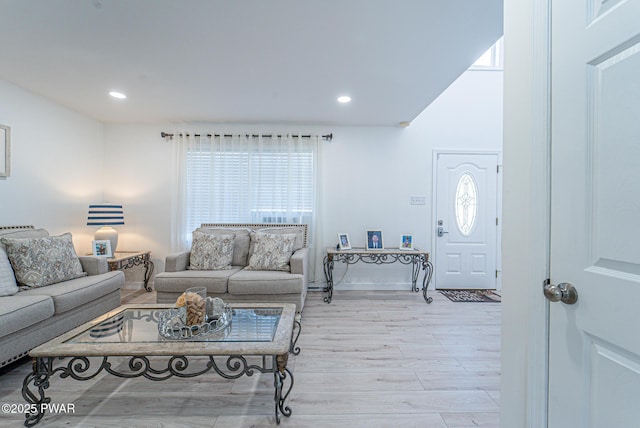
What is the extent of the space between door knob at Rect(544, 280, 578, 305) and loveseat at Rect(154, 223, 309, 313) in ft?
7.42

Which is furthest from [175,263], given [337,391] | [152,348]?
[337,391]

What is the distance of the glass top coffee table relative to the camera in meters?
1.51

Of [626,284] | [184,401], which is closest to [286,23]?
[626,284]

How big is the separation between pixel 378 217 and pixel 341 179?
774mm

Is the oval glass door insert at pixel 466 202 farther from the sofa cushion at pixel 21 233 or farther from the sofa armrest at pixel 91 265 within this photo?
the sofa cushion at pixel 21 233

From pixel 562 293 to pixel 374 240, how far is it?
3102 mm

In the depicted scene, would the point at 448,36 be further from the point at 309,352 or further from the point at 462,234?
the point at 462,234

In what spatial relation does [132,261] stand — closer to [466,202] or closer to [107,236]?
[107,236]

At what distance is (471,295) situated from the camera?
3908 mm

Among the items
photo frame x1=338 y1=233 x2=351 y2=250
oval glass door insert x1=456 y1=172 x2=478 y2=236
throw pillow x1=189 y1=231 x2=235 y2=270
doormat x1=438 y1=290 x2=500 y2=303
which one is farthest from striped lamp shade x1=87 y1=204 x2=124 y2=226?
oval glass door insert x1=456 y1=172 x2=478 y2=236

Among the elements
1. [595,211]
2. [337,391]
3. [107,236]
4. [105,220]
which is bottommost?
[337,391]

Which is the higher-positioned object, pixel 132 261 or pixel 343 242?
pixel 343 242

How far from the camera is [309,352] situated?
7.68 ft

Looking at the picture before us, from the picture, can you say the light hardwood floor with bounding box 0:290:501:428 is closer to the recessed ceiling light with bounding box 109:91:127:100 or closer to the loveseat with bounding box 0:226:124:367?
the loveseat with bounding box 0:226:124:367
